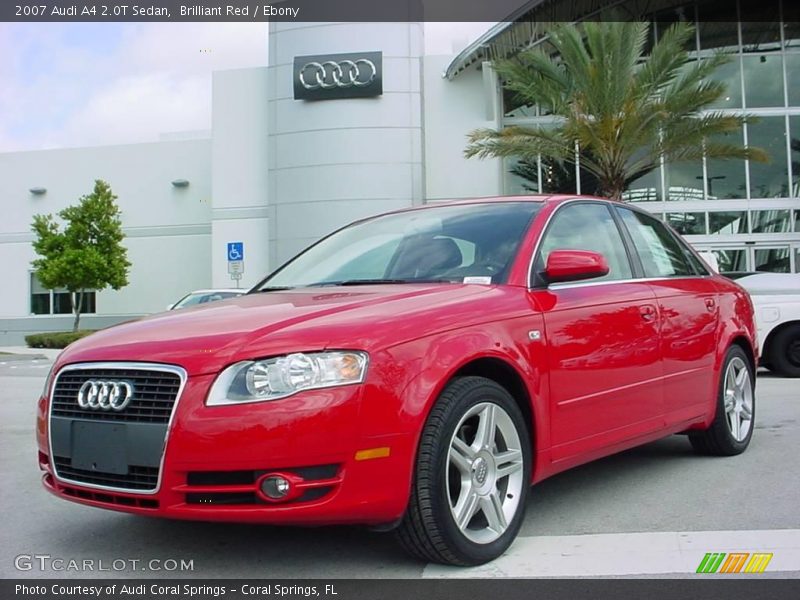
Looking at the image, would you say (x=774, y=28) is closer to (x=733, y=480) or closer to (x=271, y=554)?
(x=733, y=480)

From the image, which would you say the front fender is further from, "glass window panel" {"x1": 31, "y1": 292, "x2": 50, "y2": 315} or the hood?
"glass window panel" {"x1": 31, "y1": 292, "x2": 50, "y2": 315}

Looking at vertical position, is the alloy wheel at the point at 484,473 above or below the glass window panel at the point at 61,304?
below

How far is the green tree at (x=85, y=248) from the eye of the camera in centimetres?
2677

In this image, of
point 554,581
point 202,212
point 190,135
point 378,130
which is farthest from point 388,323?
point 190,135

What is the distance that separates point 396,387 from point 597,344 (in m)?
1.43

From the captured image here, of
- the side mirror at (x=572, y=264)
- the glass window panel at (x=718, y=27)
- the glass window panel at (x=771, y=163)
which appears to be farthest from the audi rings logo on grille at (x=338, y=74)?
the side mirror at (x=572, y=264)

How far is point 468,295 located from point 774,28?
25008mm

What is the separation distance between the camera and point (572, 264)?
3992 millimetres

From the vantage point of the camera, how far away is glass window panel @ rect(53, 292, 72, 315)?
31.6 metres

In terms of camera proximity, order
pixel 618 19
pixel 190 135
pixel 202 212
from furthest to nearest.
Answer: pixel 190 135 → pixel 202 212 → pixel 618 19

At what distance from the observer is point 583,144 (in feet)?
60.9

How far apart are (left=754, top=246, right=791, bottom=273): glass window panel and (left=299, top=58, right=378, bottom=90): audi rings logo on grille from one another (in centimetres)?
1228

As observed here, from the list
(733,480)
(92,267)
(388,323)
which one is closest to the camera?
(388,323)
